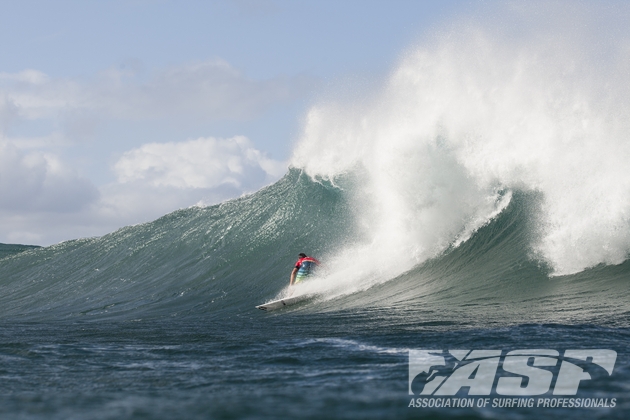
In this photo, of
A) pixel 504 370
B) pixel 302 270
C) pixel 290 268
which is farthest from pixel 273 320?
pixel 504 370

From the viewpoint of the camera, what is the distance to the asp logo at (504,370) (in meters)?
5.25

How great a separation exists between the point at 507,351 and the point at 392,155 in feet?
38.3

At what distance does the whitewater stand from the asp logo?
16 centimetres

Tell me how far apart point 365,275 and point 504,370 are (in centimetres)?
946

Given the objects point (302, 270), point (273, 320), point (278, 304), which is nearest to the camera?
point (273, 320)

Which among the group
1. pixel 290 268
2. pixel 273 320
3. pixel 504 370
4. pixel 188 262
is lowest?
pixel 504 370

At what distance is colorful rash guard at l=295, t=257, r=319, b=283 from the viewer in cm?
1532

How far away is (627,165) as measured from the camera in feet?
46.2

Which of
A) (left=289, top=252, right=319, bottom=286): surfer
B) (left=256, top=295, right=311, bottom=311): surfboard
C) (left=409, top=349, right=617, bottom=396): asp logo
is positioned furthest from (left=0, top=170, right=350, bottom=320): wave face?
(left=409, top=349, right=617, bottom=396): asp logo

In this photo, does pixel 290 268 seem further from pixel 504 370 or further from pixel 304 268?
pixel 504 370

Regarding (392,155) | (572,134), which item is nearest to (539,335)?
(572,134)

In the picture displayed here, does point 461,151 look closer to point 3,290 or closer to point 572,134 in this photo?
point 572,134

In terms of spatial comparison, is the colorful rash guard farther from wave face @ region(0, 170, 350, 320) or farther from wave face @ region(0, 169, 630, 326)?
wave face @ region(0, 170, 350, 320)

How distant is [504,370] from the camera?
588 cm
